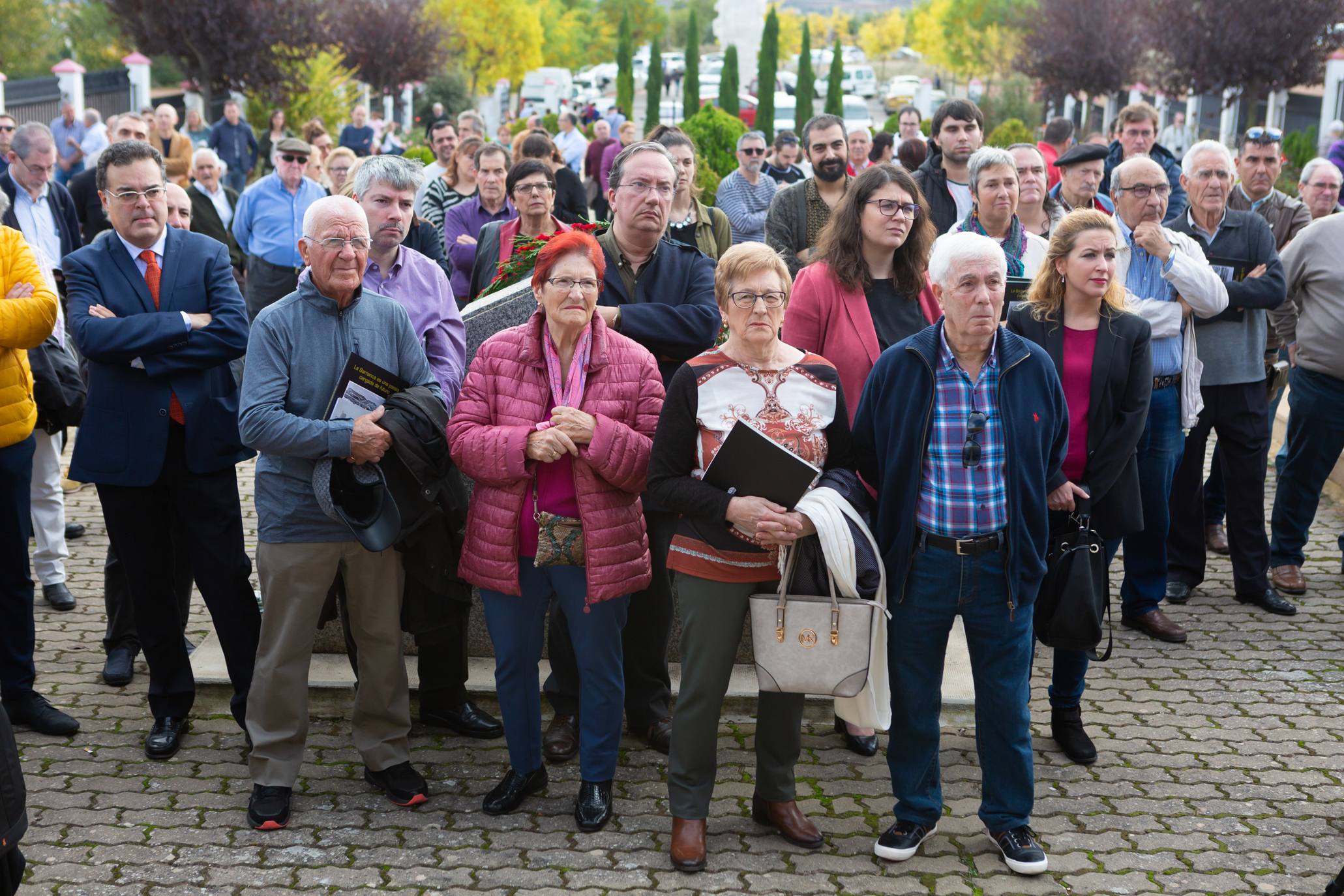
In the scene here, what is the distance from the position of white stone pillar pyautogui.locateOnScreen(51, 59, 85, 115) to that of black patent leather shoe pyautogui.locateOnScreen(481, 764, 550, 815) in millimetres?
26110

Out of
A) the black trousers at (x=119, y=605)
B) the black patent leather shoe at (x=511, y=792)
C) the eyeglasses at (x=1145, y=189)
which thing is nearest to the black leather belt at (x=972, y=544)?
the black patent leather shoe at (x=511, y=792)

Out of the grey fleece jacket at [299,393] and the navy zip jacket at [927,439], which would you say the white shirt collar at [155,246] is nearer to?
the grey fleece jacket at [299,393]

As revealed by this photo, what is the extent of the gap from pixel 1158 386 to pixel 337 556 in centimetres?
371

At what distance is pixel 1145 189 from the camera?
19.5 feet

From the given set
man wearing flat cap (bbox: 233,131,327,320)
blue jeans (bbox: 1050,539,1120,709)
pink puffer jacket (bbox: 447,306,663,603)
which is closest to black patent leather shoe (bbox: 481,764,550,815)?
pink puffer jacket (bbox: 447,306,663,603)

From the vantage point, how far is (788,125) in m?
41.9

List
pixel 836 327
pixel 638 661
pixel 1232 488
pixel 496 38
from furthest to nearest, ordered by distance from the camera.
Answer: pixel 496 38 < pixel 1232 488 < pixel 638 661 < pixel 836 327

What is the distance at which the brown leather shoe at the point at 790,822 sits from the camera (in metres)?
4.49

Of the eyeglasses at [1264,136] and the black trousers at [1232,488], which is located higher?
the eyeglasses at [1264,136]

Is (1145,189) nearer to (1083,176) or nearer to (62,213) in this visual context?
(1083,176)

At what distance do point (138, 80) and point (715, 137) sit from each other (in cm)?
1974

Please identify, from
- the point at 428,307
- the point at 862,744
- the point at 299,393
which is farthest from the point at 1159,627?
the point at 299,393

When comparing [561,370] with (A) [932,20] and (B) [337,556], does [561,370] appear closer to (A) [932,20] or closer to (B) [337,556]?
(B) [337,556]

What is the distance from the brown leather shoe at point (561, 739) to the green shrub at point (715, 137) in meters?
12.3
